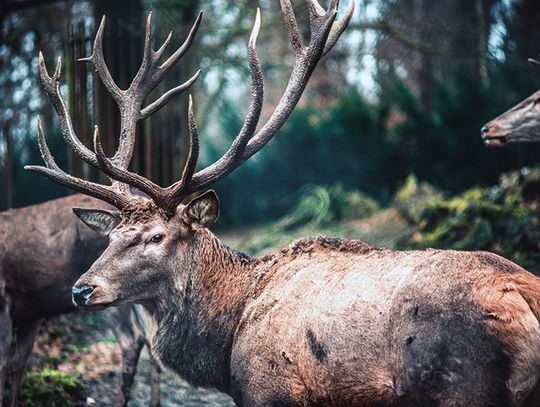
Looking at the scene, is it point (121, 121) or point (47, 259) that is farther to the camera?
point (47, 259)

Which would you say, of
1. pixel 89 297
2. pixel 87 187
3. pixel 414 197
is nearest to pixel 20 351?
pixel 87 187

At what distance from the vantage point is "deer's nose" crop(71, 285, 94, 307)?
4.47 metres

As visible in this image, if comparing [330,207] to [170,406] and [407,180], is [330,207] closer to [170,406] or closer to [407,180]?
[407,180]

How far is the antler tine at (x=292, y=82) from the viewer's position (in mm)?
4902

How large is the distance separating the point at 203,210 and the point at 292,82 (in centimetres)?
103

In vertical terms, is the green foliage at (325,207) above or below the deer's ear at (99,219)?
below

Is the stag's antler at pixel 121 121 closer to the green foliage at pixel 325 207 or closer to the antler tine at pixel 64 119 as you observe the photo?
the antler tine at pixel 64 119

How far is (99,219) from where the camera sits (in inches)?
203

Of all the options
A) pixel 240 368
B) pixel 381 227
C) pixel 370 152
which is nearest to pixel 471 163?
pixel 381 227

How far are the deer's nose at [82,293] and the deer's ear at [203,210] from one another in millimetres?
780

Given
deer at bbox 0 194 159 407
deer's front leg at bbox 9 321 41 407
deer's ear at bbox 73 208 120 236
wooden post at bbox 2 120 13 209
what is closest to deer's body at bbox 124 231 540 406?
deer's ear at bbox 73 208 120 236

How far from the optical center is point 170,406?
667 centimetres

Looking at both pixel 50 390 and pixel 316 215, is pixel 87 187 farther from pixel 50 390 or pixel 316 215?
pixel 316 215

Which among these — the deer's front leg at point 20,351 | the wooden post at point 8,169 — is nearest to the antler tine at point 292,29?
the deer's front leg at point 20,351
